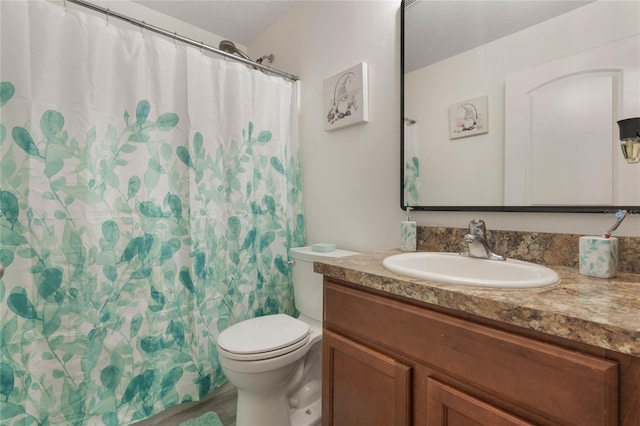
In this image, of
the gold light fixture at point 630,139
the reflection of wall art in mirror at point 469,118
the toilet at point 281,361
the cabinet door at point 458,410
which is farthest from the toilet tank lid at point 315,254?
the gold light fixture at point 630,139

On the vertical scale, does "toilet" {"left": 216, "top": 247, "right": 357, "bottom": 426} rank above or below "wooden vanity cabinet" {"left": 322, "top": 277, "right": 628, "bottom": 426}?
below

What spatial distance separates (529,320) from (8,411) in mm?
1723

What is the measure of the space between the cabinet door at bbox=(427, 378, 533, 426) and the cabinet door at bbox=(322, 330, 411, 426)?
6 cm

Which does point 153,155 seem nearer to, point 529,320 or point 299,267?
point 299,267

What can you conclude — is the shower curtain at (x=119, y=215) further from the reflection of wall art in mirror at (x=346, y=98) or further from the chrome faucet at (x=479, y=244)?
the chrome faucet at (x=479, y=244)

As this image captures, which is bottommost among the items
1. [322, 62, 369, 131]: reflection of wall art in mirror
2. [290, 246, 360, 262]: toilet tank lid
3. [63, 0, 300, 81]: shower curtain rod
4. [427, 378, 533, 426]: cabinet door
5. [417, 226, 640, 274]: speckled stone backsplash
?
[427, 378, 533, 426]: cabinet door

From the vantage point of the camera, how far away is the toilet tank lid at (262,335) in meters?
1.20

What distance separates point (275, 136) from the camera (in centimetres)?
179

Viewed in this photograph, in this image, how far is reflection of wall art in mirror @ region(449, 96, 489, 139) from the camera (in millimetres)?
1098

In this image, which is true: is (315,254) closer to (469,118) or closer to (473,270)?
(473,270)

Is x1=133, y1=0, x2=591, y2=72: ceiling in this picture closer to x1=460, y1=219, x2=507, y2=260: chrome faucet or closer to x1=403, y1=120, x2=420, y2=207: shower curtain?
x1=403, y1=120, x2=420, y2=207: shower curtain

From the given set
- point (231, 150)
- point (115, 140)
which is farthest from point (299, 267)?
point (115, 140)

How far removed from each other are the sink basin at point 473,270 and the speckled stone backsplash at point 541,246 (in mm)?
83

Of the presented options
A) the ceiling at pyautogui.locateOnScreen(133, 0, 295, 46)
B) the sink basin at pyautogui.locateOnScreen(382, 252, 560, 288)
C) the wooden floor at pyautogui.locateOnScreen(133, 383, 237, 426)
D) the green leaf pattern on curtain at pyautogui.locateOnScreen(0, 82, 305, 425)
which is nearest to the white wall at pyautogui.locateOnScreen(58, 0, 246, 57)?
the ceiling at pyautogui.locateOnScreen(133, 0, 295, 46)
